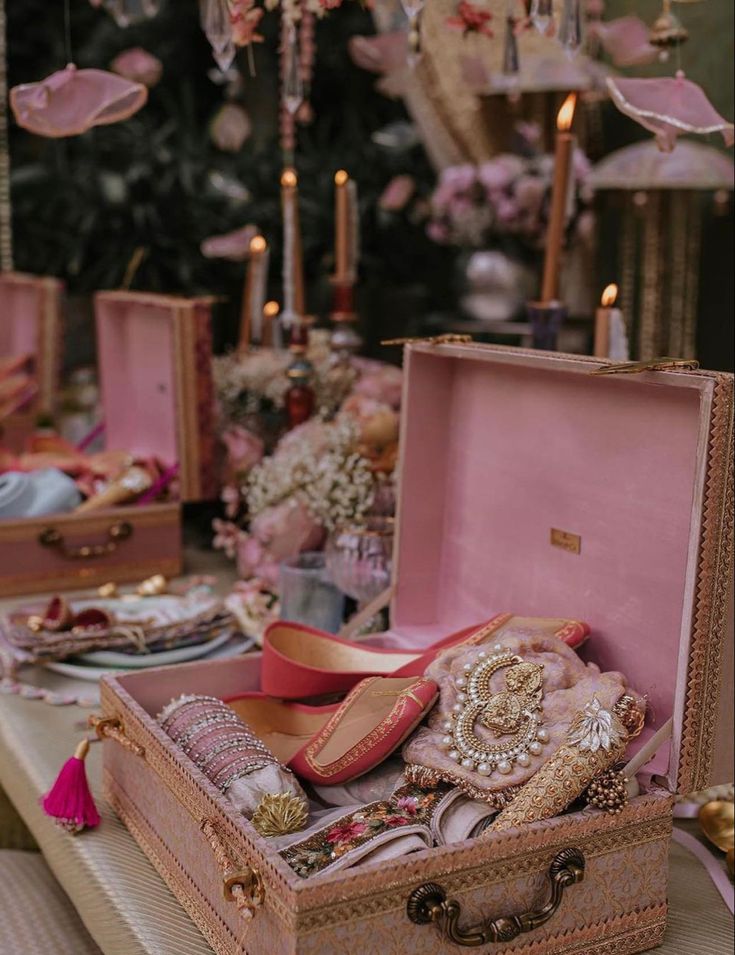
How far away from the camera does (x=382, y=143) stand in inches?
114

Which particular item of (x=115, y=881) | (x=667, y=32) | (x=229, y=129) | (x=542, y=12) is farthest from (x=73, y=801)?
(x=229, y=129)

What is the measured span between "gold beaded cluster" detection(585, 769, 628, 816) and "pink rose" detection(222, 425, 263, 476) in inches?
37.2

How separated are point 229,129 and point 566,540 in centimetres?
207

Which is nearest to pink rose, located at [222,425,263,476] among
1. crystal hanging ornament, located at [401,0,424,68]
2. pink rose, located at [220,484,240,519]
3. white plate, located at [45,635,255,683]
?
pink rose, located at [220,484,240,519]

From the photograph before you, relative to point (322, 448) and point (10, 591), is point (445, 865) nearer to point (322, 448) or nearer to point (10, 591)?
point (322, 448)

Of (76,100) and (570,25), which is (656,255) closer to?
(570,25)

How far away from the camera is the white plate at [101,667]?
1254mm

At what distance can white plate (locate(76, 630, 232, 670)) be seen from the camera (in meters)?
1.27

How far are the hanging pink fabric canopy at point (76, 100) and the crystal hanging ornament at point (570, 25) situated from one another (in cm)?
43

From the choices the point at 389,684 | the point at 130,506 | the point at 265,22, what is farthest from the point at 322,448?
the point at 265,22

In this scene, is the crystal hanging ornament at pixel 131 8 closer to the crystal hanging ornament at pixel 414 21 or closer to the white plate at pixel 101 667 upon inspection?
the crystal hanging ornament at pixel 414 21

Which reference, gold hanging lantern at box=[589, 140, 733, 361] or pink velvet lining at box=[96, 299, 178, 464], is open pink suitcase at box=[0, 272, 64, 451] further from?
gold hanging lantern at box=[589, 140, 733, 361]

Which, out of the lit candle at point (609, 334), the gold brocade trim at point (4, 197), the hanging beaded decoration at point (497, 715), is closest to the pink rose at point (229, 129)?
the gold brocade trim at point (4, 197)

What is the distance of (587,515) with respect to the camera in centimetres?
97
